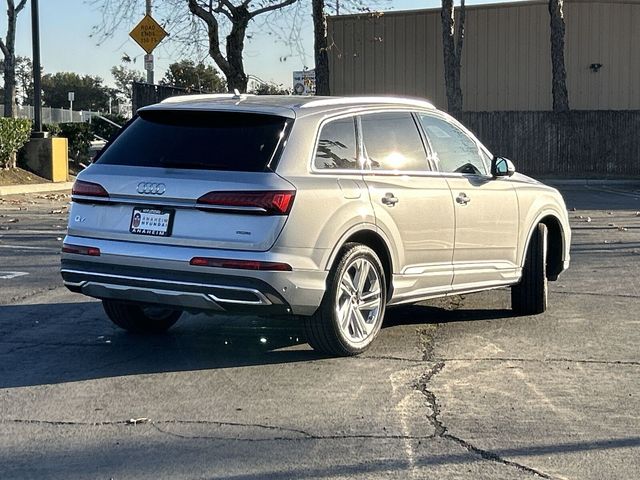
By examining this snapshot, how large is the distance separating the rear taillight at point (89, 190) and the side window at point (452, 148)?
2.55 m

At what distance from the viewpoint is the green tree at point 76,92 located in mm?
87438

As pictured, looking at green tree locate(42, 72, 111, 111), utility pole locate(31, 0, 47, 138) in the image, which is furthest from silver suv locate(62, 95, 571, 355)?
green tree locate(42, 72, 111, 111)

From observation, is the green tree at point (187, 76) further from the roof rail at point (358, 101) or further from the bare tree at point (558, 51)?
the roof rail at point (358, 101)

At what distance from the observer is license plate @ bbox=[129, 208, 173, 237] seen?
642 centimetres

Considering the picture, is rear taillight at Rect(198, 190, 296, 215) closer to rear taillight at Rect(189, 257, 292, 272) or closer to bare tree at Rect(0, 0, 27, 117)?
rear taillight at Rect(189, 257, 292, 272)

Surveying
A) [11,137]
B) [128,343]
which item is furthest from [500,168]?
[11,137]

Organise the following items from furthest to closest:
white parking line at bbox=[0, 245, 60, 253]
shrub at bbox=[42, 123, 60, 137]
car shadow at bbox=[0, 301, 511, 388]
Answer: shrub at bbox=[42, 123, 60, 137] → white parking line at bbox=[0, 245, 60, 253] → car shadow at bbox=[0, 301, 511, 388]

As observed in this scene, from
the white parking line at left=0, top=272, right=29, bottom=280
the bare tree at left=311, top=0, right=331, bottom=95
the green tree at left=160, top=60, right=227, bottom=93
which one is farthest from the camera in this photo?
the green tree at left=160, top=60, right=227, bottom=93

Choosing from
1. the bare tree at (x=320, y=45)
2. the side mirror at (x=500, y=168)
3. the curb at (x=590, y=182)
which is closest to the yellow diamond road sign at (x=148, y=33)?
the bare tree at (x=320, y=45)

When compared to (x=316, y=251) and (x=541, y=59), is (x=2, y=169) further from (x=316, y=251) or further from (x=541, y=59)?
(x=541, y=59)

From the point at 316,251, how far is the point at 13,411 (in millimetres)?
2067

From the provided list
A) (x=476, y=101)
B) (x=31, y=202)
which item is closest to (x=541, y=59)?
(x=476, y=101)

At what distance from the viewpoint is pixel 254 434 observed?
5.21 m

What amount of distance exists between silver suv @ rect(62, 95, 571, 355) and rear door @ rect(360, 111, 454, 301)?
0.01 m
